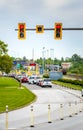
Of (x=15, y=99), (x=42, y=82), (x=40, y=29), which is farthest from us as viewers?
(x=42, y=82)

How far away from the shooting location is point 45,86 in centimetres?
7300

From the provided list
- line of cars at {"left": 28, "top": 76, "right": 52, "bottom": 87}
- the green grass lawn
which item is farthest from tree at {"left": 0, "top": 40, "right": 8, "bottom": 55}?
the green grass lawn

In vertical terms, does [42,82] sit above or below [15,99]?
above

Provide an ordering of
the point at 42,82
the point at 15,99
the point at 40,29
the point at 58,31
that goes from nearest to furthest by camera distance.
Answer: the point at 58,31
the point at 40,29
the point at 15,99
the point at 42,82

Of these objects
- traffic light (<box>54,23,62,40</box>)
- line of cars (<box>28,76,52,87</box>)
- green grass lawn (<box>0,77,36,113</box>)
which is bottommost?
green grass lawn (<box>0,77,36,113</box>)

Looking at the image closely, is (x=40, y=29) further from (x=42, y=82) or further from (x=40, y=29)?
(x=42, y=82)

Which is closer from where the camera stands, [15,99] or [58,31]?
[58,31]

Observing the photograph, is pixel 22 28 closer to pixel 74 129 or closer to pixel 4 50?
pixel 74 129

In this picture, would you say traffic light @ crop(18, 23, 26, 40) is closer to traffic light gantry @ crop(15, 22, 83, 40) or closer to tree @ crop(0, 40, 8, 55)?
traffic light gantry @ crop(15, 22, 83, 40)

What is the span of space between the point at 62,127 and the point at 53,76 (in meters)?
91.2

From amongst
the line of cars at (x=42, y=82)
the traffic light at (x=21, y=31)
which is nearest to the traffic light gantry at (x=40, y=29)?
the traffic light at (x=21, y=31)

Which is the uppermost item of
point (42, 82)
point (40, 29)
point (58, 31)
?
point (40, 29)

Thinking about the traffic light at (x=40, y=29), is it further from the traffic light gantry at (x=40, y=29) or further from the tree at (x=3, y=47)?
the tree at (x=3, y=47)

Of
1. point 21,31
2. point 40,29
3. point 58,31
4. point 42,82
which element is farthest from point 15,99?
point 42,82
